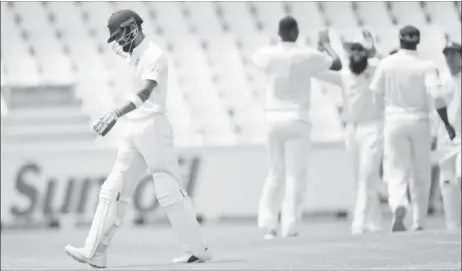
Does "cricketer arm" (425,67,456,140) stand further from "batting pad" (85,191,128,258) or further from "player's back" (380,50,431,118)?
"batting pad" (85,191,128,258)

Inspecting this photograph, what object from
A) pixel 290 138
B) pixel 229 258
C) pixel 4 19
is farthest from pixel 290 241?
pixel 4 19

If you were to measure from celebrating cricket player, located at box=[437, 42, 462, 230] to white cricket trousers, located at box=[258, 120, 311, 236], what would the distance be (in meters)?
2.22

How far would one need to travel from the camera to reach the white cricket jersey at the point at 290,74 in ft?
46.1

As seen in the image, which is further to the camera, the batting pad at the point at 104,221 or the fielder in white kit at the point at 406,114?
the fielder in white kit at the point at 406,114

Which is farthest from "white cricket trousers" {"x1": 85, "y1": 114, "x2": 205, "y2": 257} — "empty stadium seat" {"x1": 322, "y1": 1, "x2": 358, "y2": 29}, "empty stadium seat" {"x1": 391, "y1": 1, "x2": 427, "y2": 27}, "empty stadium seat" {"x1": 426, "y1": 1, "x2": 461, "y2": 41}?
"empty stadium seat" {"x1": 391, "y1": 1, "x2": 427, "y2": 27}

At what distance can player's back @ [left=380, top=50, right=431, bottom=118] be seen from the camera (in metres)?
14.5

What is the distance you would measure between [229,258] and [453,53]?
4733 millimetres

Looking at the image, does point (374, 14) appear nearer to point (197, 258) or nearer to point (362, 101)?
point (362, 101)

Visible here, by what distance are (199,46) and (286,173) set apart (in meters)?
9.10

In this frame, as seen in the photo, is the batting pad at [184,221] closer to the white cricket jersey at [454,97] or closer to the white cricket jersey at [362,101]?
the white cricket jersey at [362,101]

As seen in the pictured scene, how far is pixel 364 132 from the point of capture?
15.3 m

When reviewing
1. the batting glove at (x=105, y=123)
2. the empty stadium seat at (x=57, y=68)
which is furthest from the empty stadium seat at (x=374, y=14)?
the batting glove at (x=105, y=123)

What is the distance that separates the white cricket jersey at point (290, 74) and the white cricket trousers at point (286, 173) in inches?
5.1

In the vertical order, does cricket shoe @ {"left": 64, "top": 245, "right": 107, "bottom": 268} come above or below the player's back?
below
